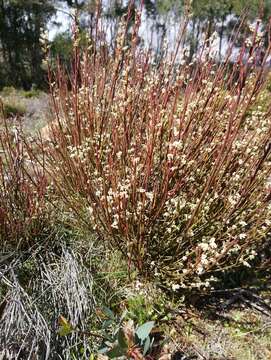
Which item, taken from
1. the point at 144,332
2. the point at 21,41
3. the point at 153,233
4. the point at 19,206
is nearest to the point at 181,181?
the point at 153,233

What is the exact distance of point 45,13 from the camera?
16547 millimetres

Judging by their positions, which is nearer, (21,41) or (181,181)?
(181,181)

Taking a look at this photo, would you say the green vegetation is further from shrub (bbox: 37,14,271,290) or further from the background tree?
the background tree

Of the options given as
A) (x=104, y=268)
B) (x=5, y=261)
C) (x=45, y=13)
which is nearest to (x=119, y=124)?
(x=104, y=268)

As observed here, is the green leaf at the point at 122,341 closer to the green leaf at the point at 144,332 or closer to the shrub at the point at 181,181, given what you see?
the green leaf at the point at 144,332

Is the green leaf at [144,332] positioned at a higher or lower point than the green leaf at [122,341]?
lower

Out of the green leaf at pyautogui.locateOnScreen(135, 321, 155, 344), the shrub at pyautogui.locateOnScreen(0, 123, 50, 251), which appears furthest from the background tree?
the green leaf at pyautogui.locateOnScreen(135, 321, 155, 344)

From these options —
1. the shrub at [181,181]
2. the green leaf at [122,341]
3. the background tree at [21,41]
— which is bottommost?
the background tree at [21,41]

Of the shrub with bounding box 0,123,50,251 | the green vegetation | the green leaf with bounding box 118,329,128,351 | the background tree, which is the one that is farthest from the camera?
the background tree

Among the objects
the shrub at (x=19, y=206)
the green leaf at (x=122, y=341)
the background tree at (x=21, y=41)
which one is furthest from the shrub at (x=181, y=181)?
the background tree at (x=21, y=41)

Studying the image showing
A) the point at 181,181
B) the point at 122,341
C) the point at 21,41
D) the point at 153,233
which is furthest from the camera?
the point at 21,41

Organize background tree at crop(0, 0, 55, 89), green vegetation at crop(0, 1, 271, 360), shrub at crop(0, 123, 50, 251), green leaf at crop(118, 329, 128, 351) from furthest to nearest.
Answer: background tree at crop(0, 0, 55, 89)
shrub at crop(0, 123, 50, 251)
green vegetation at crop(0, 1, 271, 360)
green leaf at crop(118, 329, 128, 351)

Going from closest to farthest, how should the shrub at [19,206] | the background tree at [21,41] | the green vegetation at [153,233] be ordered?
the green vegetation at [153,233], the shrub at [19,206], the background tree at [21,41]

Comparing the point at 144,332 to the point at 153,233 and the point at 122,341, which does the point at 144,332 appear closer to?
the point at 122,341
